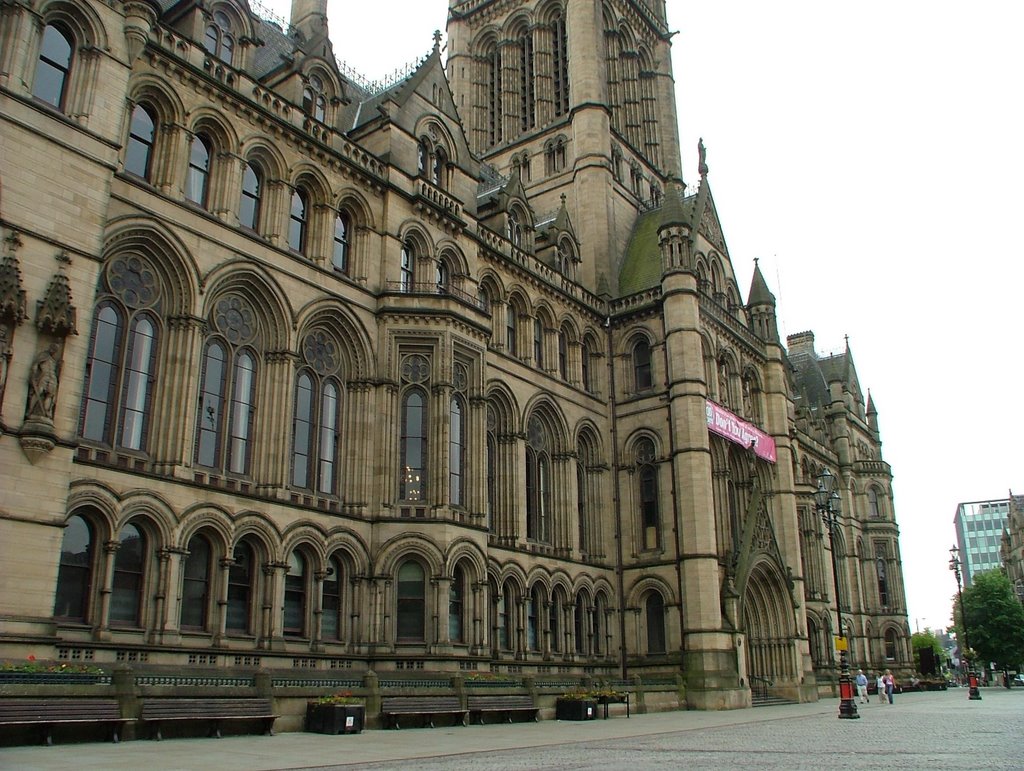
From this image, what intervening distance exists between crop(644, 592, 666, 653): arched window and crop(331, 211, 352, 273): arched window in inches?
758

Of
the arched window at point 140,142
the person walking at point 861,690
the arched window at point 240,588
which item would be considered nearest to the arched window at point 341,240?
the arched window at point 140,142

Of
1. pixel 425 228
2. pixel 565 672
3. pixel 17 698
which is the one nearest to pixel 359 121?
pixel 425 228

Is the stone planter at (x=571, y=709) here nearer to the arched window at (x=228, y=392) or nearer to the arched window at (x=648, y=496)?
the arched window at (x=228, y=392)

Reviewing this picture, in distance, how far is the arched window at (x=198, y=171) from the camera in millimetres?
25734

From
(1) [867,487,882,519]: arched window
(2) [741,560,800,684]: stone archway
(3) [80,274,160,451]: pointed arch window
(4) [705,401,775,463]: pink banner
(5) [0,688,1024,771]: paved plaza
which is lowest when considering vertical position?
(5) [0,688,1024,771]: paved plaza

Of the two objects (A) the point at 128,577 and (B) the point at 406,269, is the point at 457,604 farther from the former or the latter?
(B) the point at 406,269

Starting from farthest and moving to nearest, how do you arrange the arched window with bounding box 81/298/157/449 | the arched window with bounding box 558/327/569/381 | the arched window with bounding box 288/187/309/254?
the arched window with bounding box 558/327/569/381
the arched window with bounding box 288/187/309/254
the arched window with bounding box 81/298/157/449

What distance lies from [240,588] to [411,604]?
540 cm

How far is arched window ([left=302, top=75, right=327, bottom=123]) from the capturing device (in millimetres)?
30344

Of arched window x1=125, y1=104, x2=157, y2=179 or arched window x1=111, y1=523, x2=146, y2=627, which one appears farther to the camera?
arched window x1=125, y1=104, x2=157, y2=179

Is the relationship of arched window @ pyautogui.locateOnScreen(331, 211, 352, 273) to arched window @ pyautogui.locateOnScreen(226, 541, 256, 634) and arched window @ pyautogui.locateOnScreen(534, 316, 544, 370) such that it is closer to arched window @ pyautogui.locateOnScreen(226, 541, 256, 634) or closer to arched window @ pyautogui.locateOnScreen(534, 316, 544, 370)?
arched window @ pyautogui.locateOnScreen(226, 541, 256, 634)

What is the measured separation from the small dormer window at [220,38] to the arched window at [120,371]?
25.3 ft

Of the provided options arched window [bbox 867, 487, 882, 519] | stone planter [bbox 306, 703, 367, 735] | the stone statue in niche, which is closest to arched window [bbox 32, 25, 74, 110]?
the stone statue in niche

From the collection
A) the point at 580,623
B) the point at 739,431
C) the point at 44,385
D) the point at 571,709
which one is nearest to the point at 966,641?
the point at 739,431
